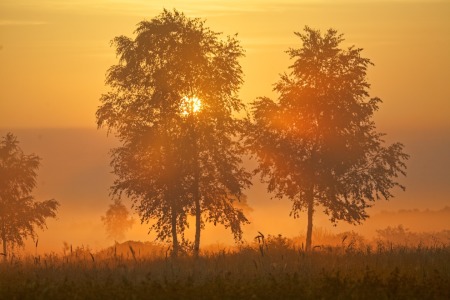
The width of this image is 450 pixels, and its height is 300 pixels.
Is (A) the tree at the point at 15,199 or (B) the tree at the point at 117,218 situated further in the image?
(B) the tree at the point at 117,218

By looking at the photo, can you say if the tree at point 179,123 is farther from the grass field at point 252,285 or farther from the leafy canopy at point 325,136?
the grass field at point 252,285

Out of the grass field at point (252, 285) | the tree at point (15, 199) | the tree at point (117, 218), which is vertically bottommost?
the grass field at point (252, 285)

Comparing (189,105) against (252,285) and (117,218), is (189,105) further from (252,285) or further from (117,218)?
(117,218)

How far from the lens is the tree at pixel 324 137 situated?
36000 mm

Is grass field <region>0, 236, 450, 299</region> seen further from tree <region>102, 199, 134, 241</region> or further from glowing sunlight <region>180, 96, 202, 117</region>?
tree <region>102, 199, 134, 241</region>

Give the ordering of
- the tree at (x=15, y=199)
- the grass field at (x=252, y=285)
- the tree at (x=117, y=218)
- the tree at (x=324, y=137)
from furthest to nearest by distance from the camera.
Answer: the tree at (x=117, y=218), the tree at (x=15, y=199), the tree at (x=324, y=137), the grass field at (x=252, y=285)

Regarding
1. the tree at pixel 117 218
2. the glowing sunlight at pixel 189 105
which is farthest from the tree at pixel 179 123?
the tree at pixel 117 218

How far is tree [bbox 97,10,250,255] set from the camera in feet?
121

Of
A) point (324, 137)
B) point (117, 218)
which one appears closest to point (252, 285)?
point (324, 137)

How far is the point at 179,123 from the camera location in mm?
37281

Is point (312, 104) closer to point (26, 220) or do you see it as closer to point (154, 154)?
point (154, 154)

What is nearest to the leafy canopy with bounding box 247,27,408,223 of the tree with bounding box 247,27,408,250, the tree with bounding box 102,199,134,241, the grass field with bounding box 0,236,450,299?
the tree with bounding box 247,27,408,250

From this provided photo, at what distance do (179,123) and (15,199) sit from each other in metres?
15.6

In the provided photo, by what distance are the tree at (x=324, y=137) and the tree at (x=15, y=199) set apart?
55.5ft
